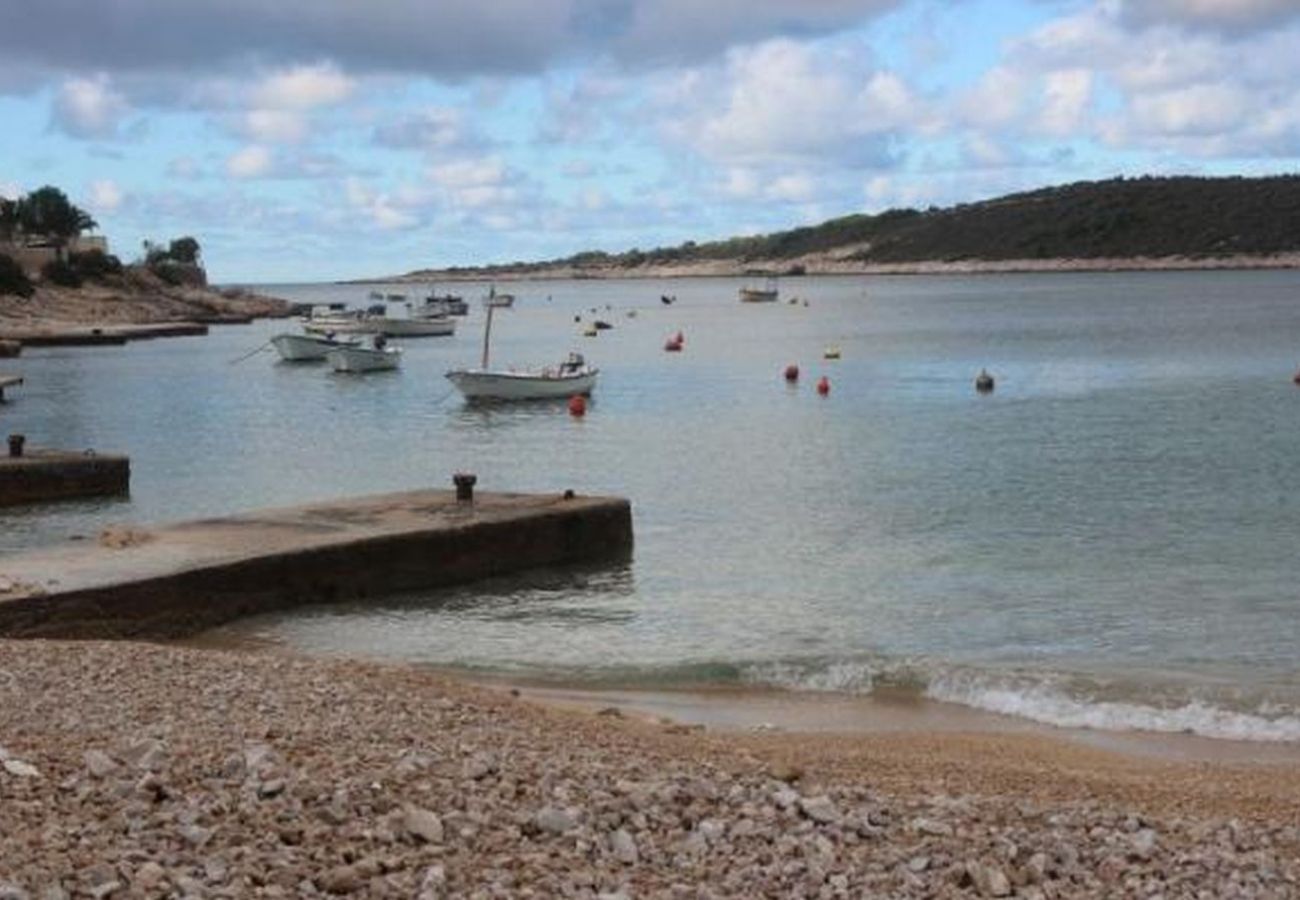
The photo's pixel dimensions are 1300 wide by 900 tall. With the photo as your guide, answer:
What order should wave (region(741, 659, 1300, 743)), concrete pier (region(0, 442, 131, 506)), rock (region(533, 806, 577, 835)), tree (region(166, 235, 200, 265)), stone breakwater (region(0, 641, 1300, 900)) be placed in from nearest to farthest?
stone breakwater (region(0, 641, 1300, 900)) → rock (region(533, 806, 577, 835)) → wave (region(741, 659, 1300, 743)) → concrete pier (region(0, 442, 131, 506)) → tree (region(166, 235, 200, 265))

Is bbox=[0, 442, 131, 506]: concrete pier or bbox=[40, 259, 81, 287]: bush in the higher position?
bbox=[40, 259, 81, 287]: bush

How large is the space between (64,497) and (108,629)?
45.1 ft

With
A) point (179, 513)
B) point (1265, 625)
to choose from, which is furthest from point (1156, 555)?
point (179, 513)

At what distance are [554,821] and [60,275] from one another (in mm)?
120841

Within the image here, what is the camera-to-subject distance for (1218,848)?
8.94 m

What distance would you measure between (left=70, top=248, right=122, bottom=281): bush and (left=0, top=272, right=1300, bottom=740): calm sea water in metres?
50.2

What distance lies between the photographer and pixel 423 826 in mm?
7926

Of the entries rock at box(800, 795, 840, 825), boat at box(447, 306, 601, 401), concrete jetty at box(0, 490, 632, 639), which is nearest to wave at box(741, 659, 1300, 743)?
concrete jetty at box(0, 490, 632, 639)

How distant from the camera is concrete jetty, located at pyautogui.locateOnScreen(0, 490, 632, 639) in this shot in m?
17.1

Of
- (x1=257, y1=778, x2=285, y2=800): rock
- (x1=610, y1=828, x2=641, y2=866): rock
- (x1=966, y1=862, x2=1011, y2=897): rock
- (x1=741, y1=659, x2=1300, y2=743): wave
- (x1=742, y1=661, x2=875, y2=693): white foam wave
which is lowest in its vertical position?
(x1=742, y1=661, x2=875, y2=693): white foam wave

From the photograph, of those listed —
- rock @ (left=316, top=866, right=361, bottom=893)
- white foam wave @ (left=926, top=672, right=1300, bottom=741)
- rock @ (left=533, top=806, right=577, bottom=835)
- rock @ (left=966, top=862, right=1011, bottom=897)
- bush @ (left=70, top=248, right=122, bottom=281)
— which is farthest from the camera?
bush @ (left=70, top=248, right=122, bottom=281)

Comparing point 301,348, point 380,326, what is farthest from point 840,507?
point 380,326

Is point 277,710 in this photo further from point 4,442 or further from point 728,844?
point 4,442

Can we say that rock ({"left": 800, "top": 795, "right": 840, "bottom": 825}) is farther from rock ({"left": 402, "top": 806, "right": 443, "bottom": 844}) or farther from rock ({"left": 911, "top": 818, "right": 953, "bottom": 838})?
rock ({"left": 402, "top": 806, "right": 443, "bottom": 844})
